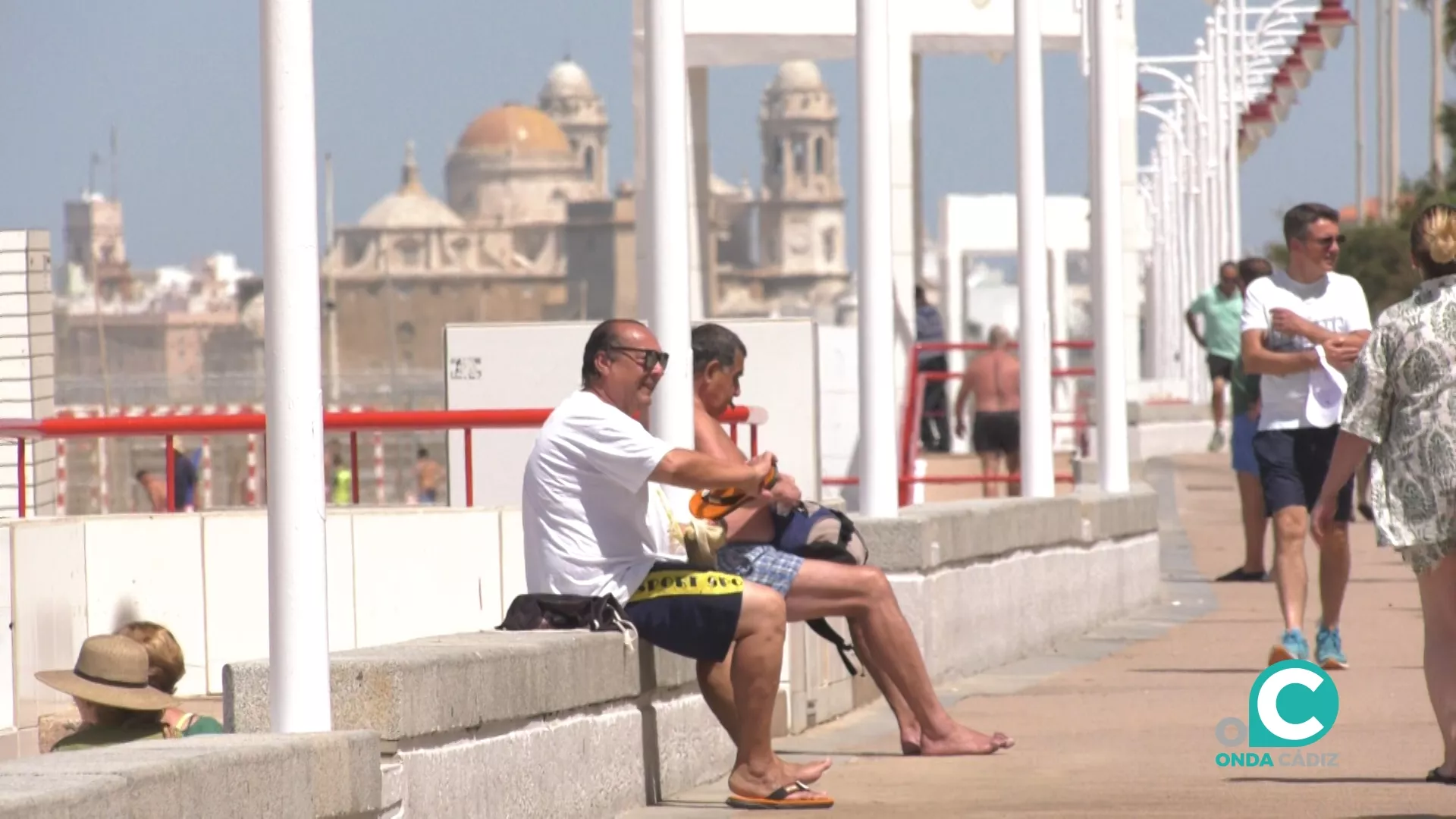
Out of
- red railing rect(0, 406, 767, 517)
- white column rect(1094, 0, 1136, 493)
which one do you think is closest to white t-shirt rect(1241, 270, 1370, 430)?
red railing rect(0, 406, 767, 517)

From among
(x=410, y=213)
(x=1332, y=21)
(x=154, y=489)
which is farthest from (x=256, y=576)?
(x=410, y=213)

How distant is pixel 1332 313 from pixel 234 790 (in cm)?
596

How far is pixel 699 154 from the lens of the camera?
2222cm

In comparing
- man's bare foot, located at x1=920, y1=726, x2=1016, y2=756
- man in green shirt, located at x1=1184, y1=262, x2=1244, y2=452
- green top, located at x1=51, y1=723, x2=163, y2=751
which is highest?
man in green shirt, located at x1=1184, y1=262, x2=1244, y2=452

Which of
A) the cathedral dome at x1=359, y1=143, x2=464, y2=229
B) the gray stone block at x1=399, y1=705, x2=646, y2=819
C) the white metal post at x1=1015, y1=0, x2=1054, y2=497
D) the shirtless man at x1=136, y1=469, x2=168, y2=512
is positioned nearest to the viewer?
the gray stone block at x1=399, y1=705, x2=646, y2=819

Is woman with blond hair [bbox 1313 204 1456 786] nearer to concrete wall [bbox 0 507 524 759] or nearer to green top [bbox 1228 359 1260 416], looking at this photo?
concrete wall [bbox 0 507 524 759]

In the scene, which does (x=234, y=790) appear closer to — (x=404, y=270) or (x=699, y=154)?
(x=699, y=154)

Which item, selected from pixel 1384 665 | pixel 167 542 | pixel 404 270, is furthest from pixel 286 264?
pixel 404 270

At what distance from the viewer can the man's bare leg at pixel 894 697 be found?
26.6 ft

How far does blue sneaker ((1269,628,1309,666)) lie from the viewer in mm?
9102

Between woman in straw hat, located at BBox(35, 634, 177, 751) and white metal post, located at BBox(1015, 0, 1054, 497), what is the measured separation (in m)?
7.27

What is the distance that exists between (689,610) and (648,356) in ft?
2.20

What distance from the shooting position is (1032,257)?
13.6m

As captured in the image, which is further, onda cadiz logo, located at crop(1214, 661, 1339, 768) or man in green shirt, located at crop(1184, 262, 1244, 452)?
man in green shirt, located at crop(1184, 262, 1244, 452)
